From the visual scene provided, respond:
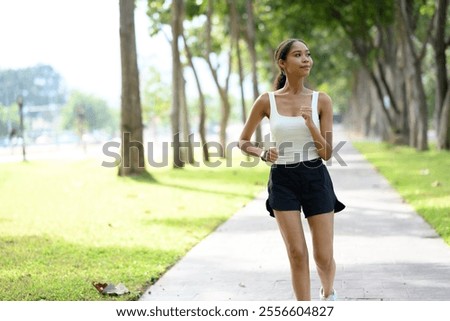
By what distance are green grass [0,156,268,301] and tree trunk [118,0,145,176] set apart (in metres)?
0.60

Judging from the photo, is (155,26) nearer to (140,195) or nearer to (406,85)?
(406,85)

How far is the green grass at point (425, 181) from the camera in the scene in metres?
11.2

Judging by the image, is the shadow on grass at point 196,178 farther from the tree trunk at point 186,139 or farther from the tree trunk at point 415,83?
the tree trunk at point 415,83

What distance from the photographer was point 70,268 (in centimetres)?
806

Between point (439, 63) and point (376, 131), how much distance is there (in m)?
26.1

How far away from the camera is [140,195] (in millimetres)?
16156

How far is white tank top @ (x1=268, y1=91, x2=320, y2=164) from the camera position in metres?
5.18

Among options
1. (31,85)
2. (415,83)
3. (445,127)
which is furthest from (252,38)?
(31,85)

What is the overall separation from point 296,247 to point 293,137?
677 millimetres

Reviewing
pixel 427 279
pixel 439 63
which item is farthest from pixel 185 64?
pixel 427 279

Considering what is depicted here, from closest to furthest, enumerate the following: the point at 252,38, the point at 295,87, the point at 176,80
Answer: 1. the point at 295,87
2. the point at 176,80
3. the point at 252,38

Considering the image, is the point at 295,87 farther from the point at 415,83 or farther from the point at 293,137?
the point at 415,83

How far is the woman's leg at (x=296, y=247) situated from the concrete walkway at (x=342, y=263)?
1.12m

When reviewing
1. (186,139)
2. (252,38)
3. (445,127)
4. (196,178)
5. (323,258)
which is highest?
(252,38)
